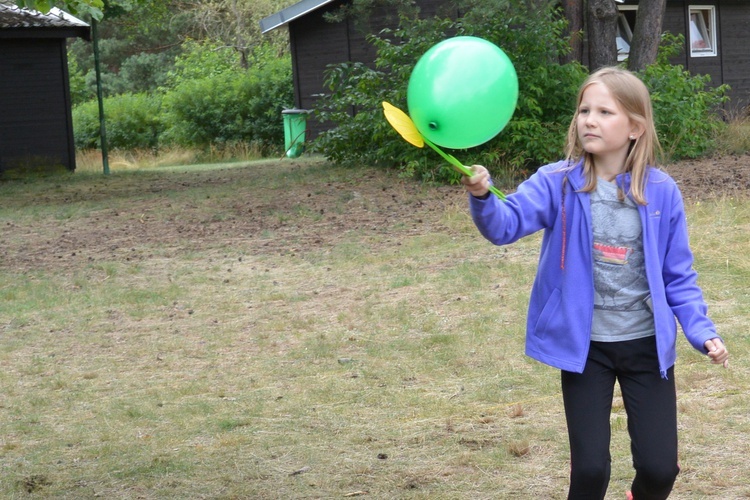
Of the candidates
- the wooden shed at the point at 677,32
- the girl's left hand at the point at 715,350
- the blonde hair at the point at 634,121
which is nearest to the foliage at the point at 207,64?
the wooden shed at the point at 677,32

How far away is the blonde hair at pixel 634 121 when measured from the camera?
9.57ft

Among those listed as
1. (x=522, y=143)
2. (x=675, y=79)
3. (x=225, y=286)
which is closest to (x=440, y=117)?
(x=225, y=286)

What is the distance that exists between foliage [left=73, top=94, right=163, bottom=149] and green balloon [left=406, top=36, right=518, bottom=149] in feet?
93.9

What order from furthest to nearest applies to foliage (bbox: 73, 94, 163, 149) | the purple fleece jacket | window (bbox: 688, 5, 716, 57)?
foliage (bbox: 73, 94, 163, 149) < window (bbox: 688, 5, 716, 57) < the purple fleece jacket

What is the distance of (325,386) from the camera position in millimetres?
5520

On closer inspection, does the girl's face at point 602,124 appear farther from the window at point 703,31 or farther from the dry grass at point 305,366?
the window at point 703,31

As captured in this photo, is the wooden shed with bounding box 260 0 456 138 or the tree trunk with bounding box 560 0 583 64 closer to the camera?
the tree trunk with bounding box 560 0 583 64

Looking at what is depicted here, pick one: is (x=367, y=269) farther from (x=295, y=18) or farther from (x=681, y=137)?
(x=295, y=18)

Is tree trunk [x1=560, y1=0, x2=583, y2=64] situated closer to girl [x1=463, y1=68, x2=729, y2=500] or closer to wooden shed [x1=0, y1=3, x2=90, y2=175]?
wooden shed [x1=0, y1=3, x2=90, y2=175]

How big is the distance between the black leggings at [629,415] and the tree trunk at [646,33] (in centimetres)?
1294

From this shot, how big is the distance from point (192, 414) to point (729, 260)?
4.70 m

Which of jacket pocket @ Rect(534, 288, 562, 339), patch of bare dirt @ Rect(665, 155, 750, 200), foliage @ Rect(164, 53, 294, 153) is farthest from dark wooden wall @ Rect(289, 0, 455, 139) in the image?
jacket pocket @ Rect(534, 288, 562, 339)

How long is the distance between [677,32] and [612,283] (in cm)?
2210

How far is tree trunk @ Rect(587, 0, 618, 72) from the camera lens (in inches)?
563
